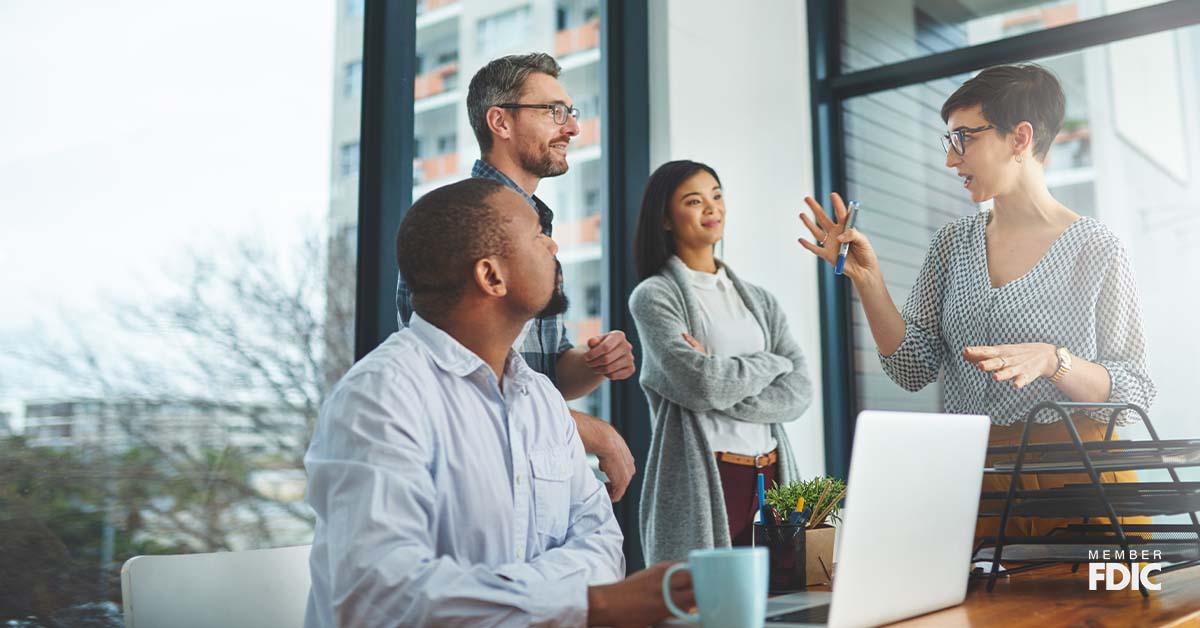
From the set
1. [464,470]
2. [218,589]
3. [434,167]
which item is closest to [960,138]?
[464,470]

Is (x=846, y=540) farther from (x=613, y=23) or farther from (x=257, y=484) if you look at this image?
(x=613, y=23)

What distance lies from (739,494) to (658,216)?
2.62ft

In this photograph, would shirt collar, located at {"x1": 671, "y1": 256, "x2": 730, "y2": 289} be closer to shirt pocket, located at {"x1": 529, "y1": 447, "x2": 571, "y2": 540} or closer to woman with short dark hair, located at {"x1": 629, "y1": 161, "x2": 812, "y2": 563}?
woman with short dark hair, located at {"x1": 629, "y1": 161, "x2": 812, "y2": 563}

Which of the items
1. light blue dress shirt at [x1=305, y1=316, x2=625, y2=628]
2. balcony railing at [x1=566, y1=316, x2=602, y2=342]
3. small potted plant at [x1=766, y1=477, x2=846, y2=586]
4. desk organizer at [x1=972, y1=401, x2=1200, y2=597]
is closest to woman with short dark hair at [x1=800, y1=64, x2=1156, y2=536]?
desk organizer at [x1=972, y1=401, x2=1200, y2=597]

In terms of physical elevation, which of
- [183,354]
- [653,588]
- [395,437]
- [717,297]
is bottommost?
[653,588]

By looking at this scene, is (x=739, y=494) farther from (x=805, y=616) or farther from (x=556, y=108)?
(x=805, y=616)

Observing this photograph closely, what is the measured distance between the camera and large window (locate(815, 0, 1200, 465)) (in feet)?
11.3

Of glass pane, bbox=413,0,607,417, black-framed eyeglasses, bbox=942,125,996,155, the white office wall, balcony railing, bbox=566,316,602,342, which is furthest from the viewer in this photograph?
the white office wall

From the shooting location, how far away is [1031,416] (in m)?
1.19

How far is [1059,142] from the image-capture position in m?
3.64

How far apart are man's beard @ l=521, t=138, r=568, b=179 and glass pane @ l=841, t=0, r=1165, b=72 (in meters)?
2.24

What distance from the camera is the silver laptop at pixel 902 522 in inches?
37.1

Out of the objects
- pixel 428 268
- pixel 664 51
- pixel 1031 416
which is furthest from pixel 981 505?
pixel 664 51

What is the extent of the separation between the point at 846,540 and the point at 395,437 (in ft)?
1.56
